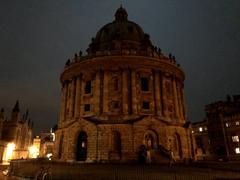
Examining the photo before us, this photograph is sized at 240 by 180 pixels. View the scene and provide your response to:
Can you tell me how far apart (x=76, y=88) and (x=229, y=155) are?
143ft

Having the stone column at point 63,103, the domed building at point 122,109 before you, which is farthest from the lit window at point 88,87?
the stone column at point 63,103

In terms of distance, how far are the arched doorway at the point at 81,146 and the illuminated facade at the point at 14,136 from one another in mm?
29619

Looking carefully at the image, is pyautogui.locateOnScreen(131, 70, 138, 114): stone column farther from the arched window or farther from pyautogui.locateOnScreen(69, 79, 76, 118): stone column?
pyautogui.locateOnScreen(69, 79, 76, 118): stone column

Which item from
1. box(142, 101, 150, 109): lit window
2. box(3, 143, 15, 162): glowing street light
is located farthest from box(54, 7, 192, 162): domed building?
box(3, 143, 15, 162): glowing street light

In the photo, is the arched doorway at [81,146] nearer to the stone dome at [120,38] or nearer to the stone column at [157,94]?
the stone column at [157,94]

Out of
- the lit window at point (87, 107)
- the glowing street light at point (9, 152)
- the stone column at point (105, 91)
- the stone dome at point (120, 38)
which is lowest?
the glowing street light at point (9, 152)

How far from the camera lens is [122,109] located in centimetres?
3141

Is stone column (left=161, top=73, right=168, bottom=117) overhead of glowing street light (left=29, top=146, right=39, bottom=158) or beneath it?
overhead

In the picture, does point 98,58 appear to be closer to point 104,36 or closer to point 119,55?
point 119,55

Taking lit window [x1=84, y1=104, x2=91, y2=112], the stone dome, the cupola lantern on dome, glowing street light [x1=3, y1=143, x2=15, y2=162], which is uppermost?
the cupola lantern on dome

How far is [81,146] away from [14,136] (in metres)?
37.1

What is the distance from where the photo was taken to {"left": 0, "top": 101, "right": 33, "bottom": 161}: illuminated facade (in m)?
54.0

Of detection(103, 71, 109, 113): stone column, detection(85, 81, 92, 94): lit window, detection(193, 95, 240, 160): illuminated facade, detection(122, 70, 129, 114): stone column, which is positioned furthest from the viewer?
detection(193, 95, 240, 160): illuminated facade

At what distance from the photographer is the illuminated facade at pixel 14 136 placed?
54016mm
